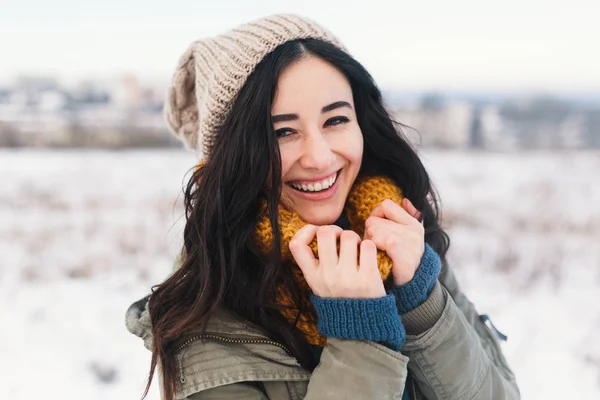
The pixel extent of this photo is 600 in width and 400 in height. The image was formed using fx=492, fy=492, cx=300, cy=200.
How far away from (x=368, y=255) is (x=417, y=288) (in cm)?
21

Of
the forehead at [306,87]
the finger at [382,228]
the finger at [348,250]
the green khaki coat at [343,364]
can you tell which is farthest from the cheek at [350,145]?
the green khaki coat at [343,364]

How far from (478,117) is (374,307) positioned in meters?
10.9

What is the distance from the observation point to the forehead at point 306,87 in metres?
1.27

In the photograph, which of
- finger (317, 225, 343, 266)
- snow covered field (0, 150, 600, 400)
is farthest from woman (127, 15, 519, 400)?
snow covered field (0, 150, 600, 400)

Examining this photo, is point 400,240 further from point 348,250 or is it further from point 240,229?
point 240,229

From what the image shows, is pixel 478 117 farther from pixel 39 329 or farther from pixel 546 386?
pixel 39 329

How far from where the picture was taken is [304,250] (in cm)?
114

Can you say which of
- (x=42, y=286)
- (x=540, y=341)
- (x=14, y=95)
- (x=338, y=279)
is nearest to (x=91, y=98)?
(x=14, y=95)

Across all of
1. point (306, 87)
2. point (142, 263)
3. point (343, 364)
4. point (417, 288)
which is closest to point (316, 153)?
point (306, 87)

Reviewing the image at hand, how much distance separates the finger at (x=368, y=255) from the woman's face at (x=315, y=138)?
0.93 ft

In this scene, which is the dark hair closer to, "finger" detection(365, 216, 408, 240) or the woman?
the woman

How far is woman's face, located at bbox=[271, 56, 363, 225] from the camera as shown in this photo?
128 cm

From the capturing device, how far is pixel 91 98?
39.0 feet

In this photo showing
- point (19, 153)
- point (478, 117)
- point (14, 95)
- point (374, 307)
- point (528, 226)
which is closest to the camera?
point (374, 307)
